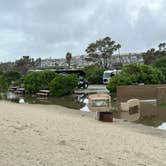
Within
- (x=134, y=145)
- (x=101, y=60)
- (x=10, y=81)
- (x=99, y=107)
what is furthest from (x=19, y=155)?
(x=101, y=60)

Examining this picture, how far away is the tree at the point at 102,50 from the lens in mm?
114131

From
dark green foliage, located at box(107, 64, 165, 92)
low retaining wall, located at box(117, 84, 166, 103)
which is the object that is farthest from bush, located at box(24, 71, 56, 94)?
low retaining wall, located at box(117, 84, 166, 103)

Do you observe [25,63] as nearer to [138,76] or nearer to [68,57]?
[68,57]

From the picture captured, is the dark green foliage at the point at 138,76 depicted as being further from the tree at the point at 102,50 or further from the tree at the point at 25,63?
the tree at the point at 25,63

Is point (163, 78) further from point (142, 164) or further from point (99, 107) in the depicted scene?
point (142, 164)

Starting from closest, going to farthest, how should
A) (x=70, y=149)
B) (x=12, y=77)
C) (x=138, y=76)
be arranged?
1. (x=70, y=149)
2. (x=138, y=76)
3. (x=12, y=77)

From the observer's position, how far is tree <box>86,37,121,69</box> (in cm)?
11413

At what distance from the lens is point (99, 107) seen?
119ft

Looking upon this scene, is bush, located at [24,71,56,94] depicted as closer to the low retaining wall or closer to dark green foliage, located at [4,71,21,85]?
dark green foliage, located at [4,71,21,85]

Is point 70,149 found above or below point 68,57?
below

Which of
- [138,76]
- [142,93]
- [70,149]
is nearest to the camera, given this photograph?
[70,149]

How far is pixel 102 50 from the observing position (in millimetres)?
114250

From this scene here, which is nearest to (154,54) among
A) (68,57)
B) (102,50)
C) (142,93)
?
(102,50)

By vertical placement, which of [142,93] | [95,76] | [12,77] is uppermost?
[95,76]
